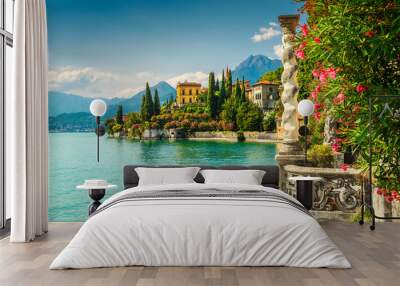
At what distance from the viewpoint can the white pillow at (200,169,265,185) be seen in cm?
607

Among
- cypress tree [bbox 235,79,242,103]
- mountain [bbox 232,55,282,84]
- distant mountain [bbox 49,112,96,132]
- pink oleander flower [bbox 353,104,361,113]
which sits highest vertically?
mountain [bbox 232,55,282,84]

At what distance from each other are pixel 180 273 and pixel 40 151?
2407mm

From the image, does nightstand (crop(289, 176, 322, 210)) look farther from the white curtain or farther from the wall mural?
the white curtain

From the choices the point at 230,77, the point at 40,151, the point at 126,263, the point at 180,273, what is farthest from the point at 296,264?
the point at 230,77

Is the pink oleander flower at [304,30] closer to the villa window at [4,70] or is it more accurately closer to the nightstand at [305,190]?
the nightstand at [305,190]

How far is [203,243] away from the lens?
406 cm

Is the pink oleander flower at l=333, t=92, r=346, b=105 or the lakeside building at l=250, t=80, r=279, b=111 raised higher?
the lakeside building at l=250, t=80, r=279, b=111

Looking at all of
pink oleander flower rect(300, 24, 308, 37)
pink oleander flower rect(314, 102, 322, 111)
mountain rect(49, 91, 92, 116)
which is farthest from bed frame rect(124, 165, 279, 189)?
mountain rect(49, 91, 92, 116)

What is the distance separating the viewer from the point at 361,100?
5.80 meters

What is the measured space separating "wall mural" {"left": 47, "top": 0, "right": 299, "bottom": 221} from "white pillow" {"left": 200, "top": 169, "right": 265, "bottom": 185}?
5.99 ft

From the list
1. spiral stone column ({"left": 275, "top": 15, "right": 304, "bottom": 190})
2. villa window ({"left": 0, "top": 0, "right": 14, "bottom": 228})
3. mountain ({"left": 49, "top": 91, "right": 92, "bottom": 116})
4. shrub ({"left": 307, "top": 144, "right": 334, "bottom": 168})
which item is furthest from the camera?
mountain ({"left": 49, "top": 91, "right": 92, "bottom": 116})

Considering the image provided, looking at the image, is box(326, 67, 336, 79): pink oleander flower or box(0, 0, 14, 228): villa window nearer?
box(0, 0, 14, 228): villa window

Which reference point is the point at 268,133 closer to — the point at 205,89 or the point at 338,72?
the point at 205,89

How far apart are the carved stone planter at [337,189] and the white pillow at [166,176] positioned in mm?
1575
